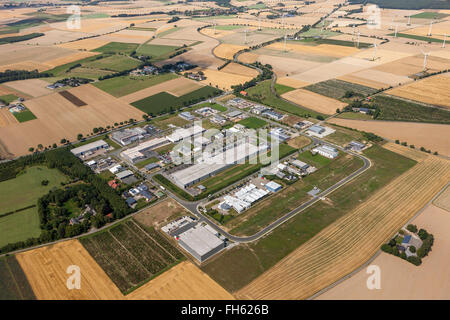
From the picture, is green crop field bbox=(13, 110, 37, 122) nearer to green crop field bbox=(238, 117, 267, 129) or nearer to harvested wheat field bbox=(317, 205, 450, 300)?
green crop field bbox=(238, 117, 267, 129)

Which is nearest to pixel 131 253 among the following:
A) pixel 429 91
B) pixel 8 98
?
pixel 8 98

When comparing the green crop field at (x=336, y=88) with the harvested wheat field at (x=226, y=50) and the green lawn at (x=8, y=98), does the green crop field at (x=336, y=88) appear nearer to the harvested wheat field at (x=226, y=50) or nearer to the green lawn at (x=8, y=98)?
the harvested wheat field at (x=226, y=50)

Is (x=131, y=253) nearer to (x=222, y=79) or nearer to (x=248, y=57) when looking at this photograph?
(x=222, y=79)

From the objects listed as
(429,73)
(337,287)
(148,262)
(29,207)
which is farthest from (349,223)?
(429,73)

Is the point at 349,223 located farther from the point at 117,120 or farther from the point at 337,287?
the point at 117,120

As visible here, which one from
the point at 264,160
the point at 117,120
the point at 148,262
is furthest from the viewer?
the point at 117,120

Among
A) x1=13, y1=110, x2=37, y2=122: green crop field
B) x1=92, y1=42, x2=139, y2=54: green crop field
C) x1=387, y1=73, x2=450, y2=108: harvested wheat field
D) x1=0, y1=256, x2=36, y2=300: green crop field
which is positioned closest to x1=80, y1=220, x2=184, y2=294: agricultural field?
x1=0, y1=256, x2=36, y2=300: green crop field
